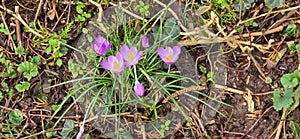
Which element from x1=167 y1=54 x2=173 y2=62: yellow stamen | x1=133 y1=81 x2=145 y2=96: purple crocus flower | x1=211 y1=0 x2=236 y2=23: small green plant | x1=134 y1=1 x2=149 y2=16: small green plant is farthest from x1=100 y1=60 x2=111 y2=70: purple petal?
x1=211 y1=0 x2=236 y2=23: small green plant

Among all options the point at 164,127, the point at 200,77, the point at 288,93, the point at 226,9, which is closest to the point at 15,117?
the point at 164,127

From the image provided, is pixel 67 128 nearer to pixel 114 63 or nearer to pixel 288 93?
pixel 114 63

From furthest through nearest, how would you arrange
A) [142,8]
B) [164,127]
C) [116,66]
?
[142,8] → [164,127] → [116,66]

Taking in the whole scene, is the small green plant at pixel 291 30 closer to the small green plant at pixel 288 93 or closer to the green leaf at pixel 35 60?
the small green plant at pixel 288 93

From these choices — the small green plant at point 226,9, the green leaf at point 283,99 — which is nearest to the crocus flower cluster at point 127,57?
the small green plant at point 226,9

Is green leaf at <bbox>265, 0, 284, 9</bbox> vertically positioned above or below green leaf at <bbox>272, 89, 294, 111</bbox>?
above

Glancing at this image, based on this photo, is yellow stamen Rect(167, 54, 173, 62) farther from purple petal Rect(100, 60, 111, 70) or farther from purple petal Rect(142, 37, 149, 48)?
purple petal Rect(100, 60, 111, 70)

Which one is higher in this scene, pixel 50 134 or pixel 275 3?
pixel 275 3
